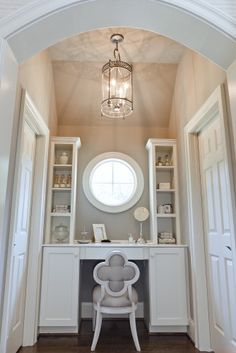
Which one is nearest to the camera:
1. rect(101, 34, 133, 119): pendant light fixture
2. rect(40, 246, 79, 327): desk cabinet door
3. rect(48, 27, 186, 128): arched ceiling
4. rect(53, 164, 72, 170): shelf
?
rect(40, 246, 79, 327): desk cabinet door

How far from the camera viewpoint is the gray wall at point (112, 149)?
3756 mm

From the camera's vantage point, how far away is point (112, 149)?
3.99 metres

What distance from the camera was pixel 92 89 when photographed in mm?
3715

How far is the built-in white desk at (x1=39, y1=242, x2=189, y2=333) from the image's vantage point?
9.30ft

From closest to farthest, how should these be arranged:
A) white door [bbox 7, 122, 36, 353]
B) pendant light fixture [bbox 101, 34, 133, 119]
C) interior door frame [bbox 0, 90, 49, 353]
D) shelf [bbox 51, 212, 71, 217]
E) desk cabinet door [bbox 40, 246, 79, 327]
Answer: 1. white door [bbox 7, 122, 36, 353]
2. interior door frame [bbox 0, 90, 49, 353]
3. desk cabinet door [bbox 40, 246, 79, 327]
4. pendant light fixture [bbox 101, 34, 133, 119]
5. shelf [bbox 51, 212, 71, 217]

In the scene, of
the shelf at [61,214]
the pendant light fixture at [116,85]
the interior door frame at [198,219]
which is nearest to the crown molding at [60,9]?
the interior door frame at [198,219]

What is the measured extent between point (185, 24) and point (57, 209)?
2.65 meters

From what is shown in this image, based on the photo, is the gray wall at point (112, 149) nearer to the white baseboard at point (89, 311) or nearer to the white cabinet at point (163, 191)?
the white cabinet at point (163, 191)

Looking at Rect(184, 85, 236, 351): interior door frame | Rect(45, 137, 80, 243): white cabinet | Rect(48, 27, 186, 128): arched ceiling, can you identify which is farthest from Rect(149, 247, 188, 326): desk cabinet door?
Rect(48, 27, 186, 128): arched ceiling

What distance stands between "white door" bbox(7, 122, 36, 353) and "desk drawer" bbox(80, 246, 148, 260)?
2.23 ft

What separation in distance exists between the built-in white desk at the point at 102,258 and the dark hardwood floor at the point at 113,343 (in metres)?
0.10

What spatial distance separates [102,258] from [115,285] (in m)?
0.47

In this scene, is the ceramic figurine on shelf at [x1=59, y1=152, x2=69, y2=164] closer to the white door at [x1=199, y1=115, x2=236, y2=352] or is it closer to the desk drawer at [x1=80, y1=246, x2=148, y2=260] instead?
the desk drawer at [x1=80, y1=246, x2=148, y2=260]

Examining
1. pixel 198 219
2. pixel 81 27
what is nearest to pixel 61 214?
pixel 198 219
